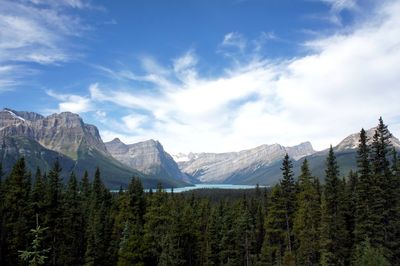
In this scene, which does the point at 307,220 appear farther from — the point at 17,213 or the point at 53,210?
the point at 17,213

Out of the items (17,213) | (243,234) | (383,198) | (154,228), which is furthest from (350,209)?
(17,213)

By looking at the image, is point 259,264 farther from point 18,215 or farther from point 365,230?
point 18,215

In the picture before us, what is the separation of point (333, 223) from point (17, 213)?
48518mm

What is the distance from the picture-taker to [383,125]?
5178 cm

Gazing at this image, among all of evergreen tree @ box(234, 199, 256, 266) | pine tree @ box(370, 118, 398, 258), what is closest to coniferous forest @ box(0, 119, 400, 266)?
pine tree @ box(370, 118, 398, 258)

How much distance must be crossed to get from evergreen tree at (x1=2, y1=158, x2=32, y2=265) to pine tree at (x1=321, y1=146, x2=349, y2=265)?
4406cm

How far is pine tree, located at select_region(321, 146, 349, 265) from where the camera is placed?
58.4 metres

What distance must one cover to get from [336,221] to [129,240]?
32.1 m

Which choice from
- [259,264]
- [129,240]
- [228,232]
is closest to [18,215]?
[129,240]

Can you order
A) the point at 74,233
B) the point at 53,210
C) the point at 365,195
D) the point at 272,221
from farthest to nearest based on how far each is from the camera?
the point at 74,233, the point at 272,221, the point at 53,210, the point at 365,195

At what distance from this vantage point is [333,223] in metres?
59.9

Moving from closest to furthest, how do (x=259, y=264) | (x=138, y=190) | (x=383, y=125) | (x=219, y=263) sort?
(x=383, y=125)
(x=138, y=190)
(x=259, y=264)
(x=219, y=263)

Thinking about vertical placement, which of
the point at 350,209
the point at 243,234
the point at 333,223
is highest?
the point at 350,209

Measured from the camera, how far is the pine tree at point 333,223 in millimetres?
58403
